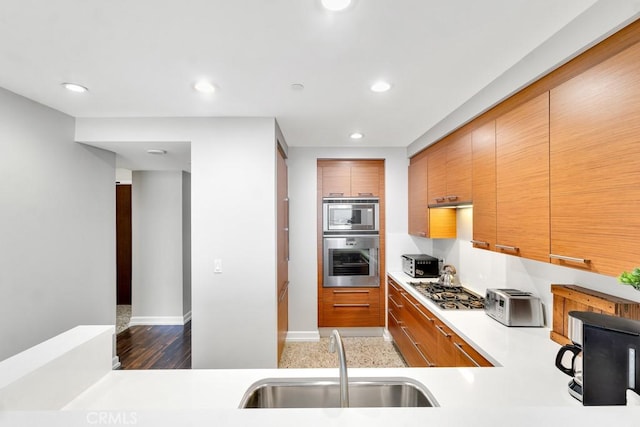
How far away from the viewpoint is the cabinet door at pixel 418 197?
3.21 metres

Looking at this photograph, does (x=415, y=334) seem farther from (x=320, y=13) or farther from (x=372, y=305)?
(x=320, y=13)

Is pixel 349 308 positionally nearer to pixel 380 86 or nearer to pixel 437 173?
pixel 437 173

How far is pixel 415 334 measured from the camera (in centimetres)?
262

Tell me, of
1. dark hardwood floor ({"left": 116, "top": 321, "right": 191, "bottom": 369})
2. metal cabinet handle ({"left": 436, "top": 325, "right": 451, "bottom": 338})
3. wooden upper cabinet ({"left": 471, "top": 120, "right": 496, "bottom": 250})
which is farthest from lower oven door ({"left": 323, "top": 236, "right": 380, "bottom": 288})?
dark hardwood floor ({"left": 116, "top": 321, "right": 191, "bottom": 369})

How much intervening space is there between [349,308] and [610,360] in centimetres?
298

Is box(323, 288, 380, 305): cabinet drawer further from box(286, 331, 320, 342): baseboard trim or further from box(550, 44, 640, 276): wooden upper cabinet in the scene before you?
box(550, 44, 640, 276): wooden upper cabinet

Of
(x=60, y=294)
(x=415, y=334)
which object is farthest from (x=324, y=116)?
(x=60, y=294)

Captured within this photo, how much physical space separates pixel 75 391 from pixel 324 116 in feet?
7.80

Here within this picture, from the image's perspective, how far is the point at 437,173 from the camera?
286 cm

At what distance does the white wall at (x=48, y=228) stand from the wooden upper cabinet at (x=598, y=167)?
11.3ft

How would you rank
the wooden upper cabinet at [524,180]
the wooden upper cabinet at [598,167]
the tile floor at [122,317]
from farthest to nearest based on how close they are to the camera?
the tile floor at [122,317] → the wooden upper cabinet at [524,180] → the wooden upper cabinet at [598,167]

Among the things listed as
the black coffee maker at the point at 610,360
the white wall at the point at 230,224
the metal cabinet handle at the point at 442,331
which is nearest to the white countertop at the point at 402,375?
the black coffee maker at the point at 610,360

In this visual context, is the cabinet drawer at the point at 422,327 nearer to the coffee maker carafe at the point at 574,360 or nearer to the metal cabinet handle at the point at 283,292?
the coffee maker carafe at the point at 574,360

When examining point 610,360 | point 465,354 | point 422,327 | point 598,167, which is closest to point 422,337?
point 422,327
